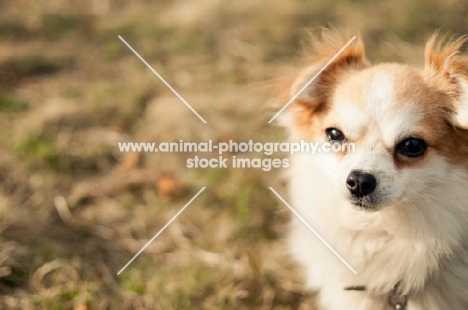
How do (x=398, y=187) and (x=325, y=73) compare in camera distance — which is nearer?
(x=398, y=187)

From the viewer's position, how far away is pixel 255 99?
3.97 m

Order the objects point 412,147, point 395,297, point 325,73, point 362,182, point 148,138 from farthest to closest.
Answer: point 148,138
point 325,73
point 395,297
point 412,147
point 362,182

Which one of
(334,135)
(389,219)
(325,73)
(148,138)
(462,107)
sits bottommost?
(148,138)

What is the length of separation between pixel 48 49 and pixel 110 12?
90cm

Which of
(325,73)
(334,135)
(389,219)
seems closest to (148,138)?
(325,73)

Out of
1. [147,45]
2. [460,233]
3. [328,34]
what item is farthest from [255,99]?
[460,233]

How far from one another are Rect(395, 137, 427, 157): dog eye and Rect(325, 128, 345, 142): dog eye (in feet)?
0.78

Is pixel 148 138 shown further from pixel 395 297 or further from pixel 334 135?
pixel 395 297

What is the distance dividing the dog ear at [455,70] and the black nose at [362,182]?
42 cm

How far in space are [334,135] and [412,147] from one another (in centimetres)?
32

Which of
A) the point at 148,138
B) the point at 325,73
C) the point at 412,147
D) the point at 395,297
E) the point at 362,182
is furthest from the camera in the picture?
the point at 148,138

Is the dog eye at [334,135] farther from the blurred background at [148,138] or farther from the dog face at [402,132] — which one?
the blurred background at [148,138]

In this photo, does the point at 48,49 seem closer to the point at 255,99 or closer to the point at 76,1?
the point at 76,1

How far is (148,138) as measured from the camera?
359 cm
